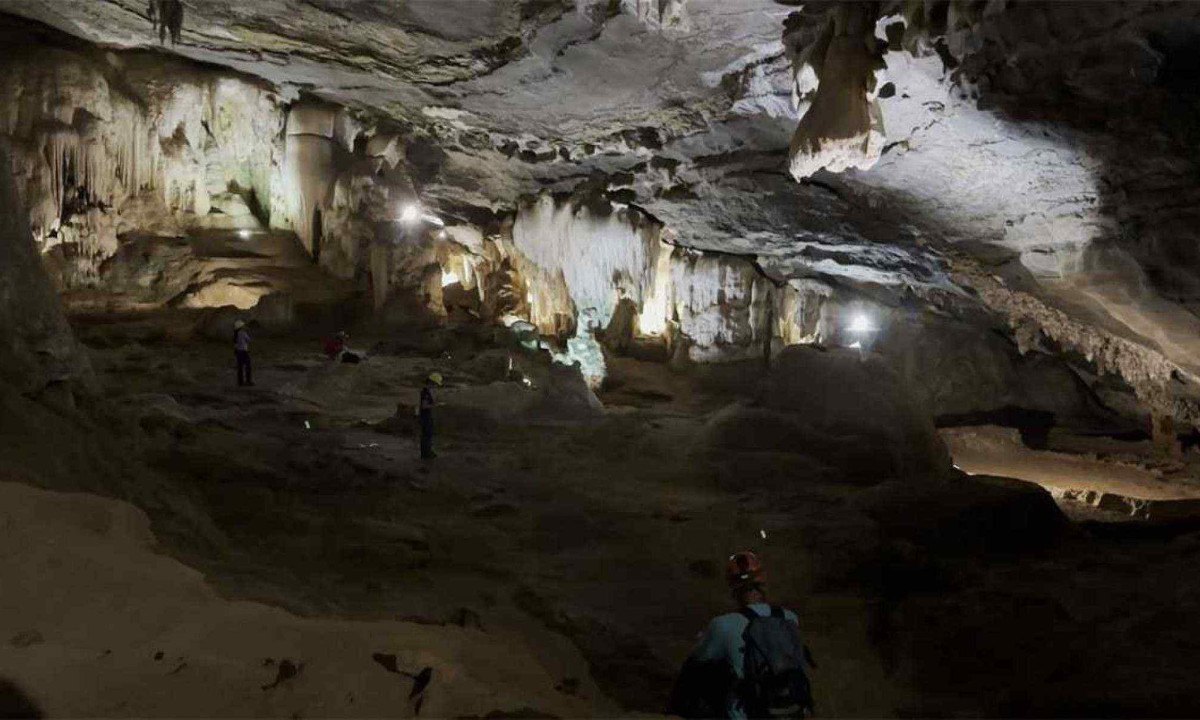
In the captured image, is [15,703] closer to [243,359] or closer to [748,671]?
[748,671]

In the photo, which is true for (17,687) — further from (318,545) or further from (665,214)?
(665,214)

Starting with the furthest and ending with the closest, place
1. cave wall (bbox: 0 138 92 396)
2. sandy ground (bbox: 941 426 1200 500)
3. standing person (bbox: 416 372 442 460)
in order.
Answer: sandy ground (bbox: 941 426 1200 500)
standing person (bbox: 416 372 442 460)
cave wall (bbox: 0 138 92 396)

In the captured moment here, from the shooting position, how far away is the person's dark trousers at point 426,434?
352 inches

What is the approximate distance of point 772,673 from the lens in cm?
283

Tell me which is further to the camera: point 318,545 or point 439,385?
point 439,385

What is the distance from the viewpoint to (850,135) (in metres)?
7.98

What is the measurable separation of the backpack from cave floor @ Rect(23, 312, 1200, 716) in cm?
138

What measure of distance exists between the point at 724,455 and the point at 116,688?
25.8ft

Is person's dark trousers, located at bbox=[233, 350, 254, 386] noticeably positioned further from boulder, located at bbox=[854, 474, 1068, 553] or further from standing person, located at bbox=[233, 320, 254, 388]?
boulder, located at bbox=[854, 474, 1068, 553]

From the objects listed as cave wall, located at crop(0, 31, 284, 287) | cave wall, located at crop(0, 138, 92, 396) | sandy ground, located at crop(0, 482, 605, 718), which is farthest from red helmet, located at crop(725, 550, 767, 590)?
cave wall, located at crop(0, 31, 284, 287)

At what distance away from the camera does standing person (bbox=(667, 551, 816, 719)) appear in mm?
2814

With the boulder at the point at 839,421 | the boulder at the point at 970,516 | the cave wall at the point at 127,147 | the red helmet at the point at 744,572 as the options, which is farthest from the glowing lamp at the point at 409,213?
the red helmet at the point at 744,572

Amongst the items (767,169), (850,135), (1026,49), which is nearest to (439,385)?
(767,169)

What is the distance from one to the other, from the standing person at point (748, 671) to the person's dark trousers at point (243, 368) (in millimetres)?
10220
